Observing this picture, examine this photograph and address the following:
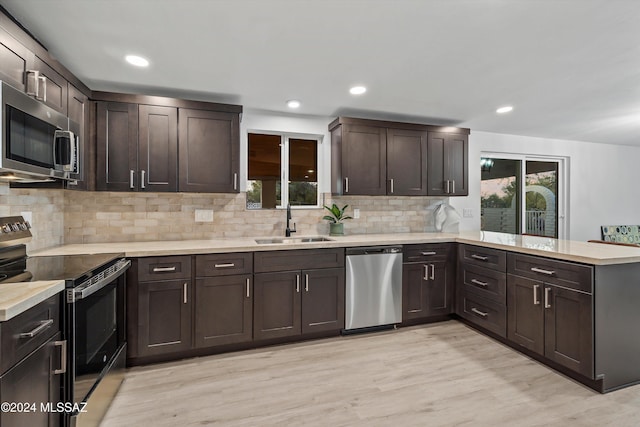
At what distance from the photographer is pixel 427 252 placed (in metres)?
3.37

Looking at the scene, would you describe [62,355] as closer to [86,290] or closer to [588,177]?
[86,290]

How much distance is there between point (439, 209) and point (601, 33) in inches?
93.2

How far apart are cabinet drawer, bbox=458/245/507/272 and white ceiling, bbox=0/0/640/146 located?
1.50m

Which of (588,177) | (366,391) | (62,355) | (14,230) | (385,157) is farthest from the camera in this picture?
(588,177)

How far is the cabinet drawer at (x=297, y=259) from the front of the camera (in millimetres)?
2807

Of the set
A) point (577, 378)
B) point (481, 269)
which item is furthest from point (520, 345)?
point (481, 269)

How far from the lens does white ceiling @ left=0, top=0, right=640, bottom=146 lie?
67.7 inches

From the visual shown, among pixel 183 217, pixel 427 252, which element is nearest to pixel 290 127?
pixel 183 217

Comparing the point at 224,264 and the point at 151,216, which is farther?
the point at 151,216

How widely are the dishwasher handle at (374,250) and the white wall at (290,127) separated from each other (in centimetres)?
97

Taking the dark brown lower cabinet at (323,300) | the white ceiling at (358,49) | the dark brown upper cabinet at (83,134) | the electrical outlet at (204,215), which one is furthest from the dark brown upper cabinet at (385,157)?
the dark brown upper cabinet at (83,134)

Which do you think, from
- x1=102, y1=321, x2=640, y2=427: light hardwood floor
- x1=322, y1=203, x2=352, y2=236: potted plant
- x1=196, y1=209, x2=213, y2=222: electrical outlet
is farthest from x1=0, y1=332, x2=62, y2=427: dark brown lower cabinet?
x1=322, y1=203, x2=352, y2=236: potted plant

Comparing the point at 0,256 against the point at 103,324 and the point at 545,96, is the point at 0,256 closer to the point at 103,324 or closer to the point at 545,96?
the point at 103,324

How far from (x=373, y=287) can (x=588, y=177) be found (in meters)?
4.49
